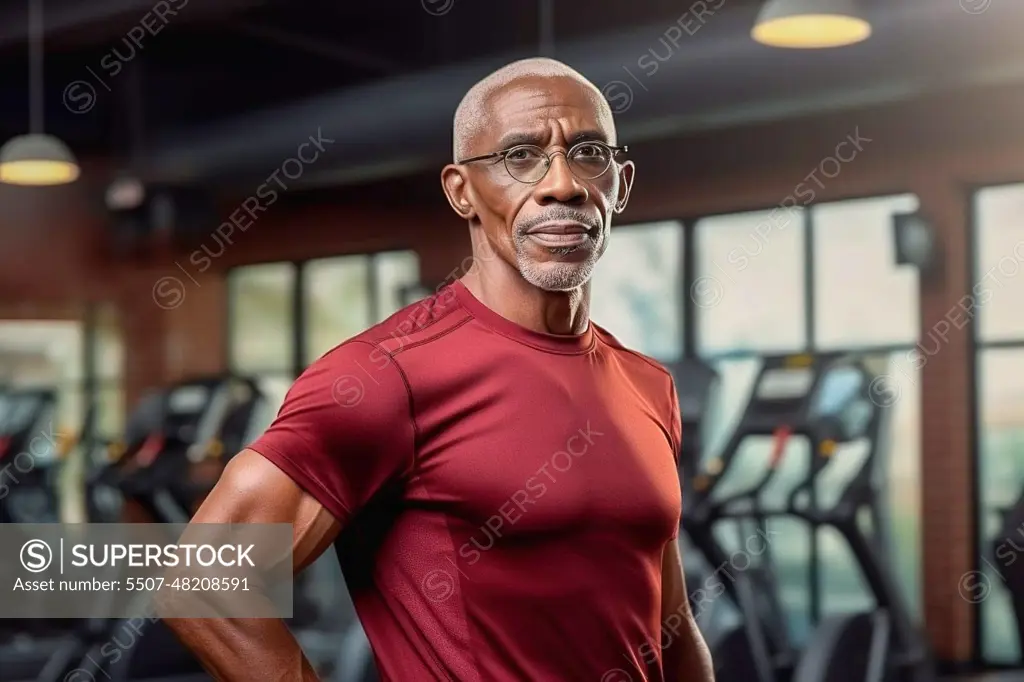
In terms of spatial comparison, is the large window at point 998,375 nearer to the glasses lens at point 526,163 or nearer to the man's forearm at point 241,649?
the glasses lens at point 526,163

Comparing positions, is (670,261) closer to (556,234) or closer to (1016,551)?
(1016,551)

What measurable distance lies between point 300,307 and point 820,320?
10.7 feet

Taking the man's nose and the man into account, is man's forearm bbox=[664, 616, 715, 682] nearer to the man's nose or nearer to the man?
the man

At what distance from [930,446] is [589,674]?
4.54 metres

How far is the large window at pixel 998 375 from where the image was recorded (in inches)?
211

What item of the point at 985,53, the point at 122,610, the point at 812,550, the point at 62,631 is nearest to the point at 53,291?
the point at 62,631

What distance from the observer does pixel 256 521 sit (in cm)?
127

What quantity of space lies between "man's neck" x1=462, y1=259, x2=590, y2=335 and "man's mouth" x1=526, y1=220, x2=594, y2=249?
0.06 meters

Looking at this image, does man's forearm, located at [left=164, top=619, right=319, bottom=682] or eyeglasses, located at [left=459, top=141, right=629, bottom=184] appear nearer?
man's forearm, located at [left=164, top=619, right=319, bottom=682]

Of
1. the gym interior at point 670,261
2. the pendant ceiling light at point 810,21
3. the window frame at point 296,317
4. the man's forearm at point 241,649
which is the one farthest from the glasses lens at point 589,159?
the window frame at point 296,317

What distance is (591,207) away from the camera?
56.4 inches

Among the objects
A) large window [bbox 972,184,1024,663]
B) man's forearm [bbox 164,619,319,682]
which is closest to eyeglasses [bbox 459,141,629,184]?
man's forearm [bbox 164,619,319,682]

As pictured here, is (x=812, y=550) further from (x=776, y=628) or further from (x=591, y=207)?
(x=591, y=207)

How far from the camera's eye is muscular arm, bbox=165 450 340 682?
1.27 meters
